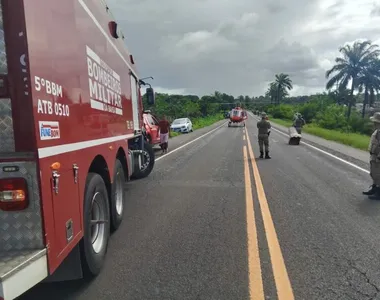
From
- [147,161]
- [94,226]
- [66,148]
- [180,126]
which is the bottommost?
[180,126]

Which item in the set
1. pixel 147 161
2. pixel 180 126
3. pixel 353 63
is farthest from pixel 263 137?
pixel 353 63

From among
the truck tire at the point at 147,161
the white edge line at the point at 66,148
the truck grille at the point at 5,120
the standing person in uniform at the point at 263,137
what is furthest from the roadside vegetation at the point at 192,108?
the truck grille at the point at 5,120

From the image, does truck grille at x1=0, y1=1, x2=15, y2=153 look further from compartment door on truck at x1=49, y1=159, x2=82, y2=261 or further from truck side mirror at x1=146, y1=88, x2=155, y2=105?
truck side mirror at x1=146, y1=88, x2=155, y2=105

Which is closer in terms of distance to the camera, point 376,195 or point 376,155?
point 376,155

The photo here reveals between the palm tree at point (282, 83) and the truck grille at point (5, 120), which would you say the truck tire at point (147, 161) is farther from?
the palm tree at point (282, 83)

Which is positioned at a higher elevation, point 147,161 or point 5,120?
point 5,120

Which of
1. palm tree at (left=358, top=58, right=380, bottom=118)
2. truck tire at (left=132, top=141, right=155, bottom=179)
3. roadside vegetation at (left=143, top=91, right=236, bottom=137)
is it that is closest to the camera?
truck tire at (left=132, top=141, right=155, bottom=179)

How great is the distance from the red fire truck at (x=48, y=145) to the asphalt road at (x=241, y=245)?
51 cm

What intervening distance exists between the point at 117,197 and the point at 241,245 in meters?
2.12

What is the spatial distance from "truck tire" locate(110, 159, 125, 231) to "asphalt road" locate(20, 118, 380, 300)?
0.17 m

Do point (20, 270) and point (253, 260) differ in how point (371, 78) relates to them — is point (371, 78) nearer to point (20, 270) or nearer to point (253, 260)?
point (253, 260)

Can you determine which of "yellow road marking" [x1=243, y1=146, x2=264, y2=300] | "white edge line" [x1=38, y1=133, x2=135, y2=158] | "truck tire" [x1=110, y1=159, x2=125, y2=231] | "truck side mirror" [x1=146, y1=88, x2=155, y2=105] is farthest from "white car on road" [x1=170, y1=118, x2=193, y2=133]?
"white edge line" [x1=38, y1=133, x2=135, y2=158]

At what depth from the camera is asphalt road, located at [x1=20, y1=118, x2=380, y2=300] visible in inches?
146

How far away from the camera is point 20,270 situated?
2453 mm
